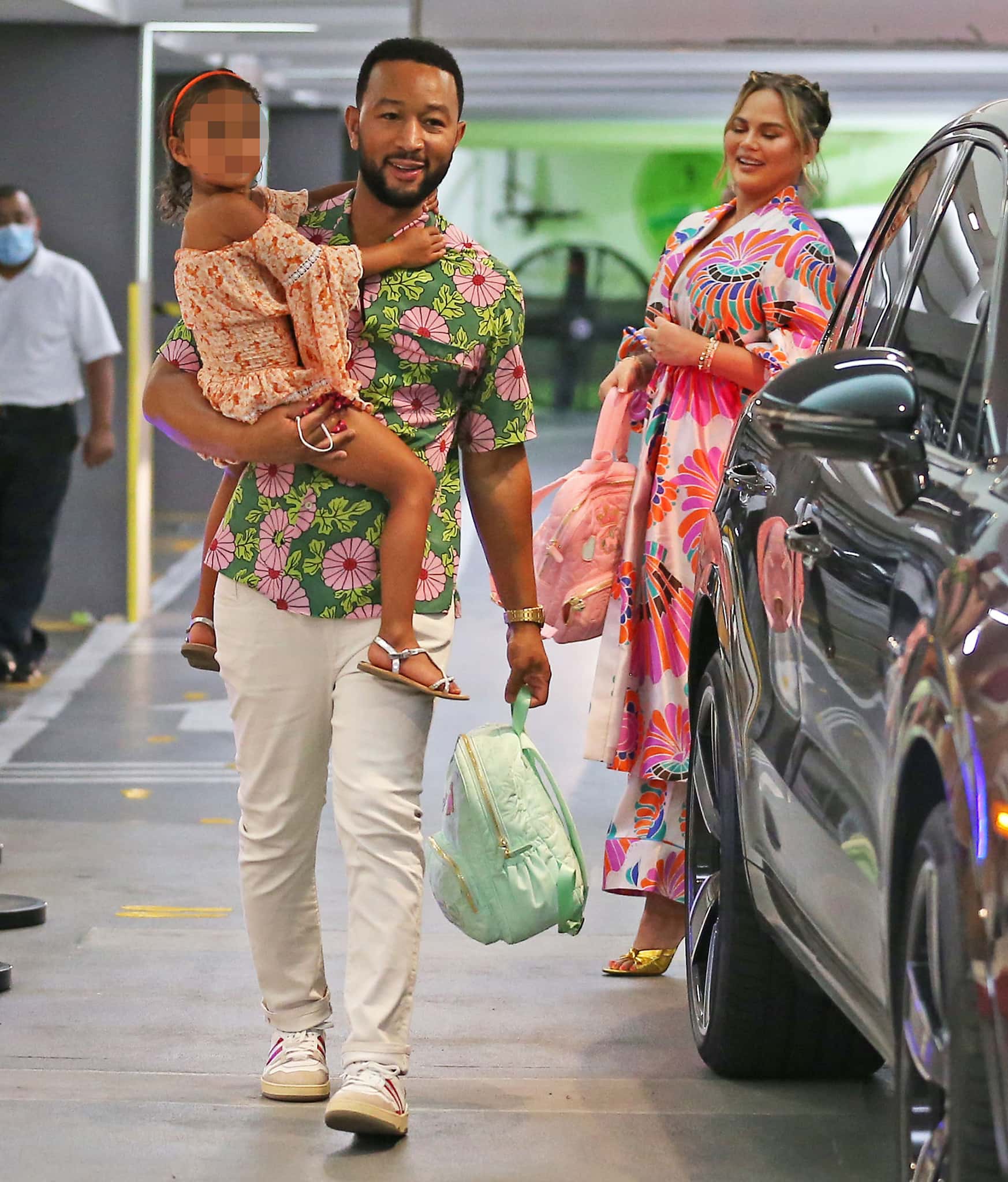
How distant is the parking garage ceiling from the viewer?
8.63m

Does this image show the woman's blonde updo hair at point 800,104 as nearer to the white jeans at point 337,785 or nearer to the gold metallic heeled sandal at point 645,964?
the white jeans at point 337,785

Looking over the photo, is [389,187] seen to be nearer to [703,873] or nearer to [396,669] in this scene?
[396,669]

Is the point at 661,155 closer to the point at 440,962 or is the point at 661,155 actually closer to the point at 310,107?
the point at 310,107

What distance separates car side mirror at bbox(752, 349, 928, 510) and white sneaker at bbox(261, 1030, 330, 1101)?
1.56 metres

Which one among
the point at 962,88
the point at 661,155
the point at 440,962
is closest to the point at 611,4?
the point at 962,88

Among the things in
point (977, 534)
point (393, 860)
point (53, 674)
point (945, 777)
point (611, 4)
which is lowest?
point (53, 674)

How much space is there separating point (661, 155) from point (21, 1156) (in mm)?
21998

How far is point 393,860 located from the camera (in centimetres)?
323

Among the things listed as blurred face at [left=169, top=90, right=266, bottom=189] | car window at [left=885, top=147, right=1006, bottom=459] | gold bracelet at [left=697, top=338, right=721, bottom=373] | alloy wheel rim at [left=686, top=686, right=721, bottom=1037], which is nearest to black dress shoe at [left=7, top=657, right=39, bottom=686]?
gold bracelet at [left=697, top=338, right=721, bottom=373]


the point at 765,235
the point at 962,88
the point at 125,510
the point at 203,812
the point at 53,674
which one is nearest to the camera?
the point at 765,235

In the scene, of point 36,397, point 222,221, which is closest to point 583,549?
point 222,221

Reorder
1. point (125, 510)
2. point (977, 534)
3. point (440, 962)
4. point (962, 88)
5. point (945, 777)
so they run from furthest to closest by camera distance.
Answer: point (962, 88) → point (125, 510) → point (440, 962) → point (977, 534) → point (945, 777)

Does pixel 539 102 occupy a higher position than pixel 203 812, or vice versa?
pixel 539 102

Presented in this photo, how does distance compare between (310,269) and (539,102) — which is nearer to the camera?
(310,269)
